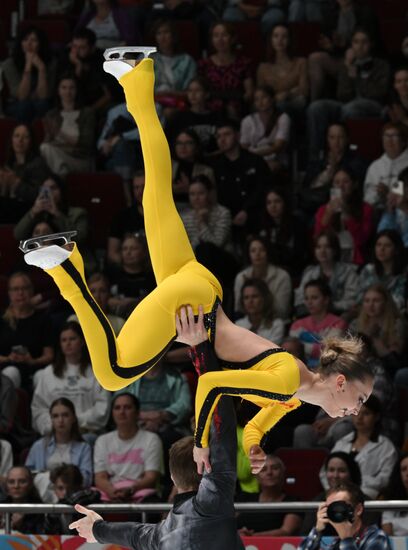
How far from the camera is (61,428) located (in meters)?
8.80

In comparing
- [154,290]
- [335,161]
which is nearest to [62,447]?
[154,290]

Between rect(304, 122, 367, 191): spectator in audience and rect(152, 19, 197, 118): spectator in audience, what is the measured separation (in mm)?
1304

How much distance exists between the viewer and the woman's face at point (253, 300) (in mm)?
9492

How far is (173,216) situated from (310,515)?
223 cm

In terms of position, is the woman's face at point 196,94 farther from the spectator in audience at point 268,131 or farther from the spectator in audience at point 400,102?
the spectator in audience at point 400,102

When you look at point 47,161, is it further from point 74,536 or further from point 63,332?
point 74,536

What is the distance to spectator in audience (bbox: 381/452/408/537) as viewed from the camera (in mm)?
7840

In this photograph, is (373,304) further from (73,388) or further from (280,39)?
(280,39)

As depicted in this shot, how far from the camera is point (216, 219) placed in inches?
401

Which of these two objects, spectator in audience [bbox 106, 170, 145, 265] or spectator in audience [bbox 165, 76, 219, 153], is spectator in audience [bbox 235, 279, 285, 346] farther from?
spectator in audience [bbox 165, 76, 219, 153]

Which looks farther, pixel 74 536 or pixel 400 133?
pixel 400 133

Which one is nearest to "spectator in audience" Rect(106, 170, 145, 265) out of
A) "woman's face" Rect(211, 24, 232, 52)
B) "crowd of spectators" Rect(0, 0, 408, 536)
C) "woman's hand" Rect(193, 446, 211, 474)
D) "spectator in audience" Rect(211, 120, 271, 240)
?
"crowd of spectators" Rect(0, 0, 408, 536)

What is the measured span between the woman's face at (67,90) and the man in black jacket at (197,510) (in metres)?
5.05

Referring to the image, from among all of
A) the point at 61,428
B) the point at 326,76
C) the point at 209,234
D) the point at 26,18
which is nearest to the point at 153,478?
the point at 61,428
